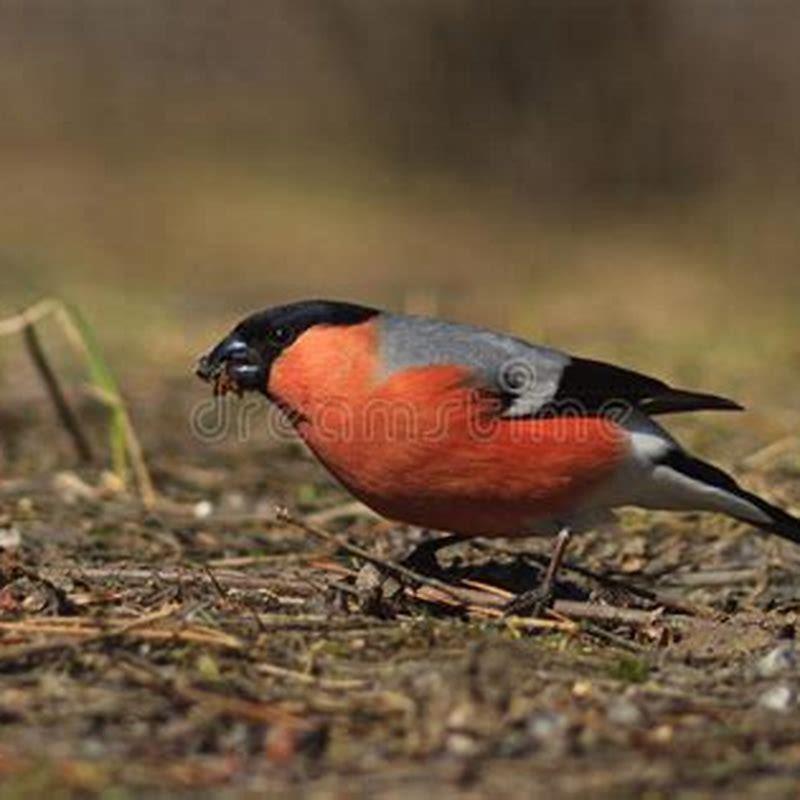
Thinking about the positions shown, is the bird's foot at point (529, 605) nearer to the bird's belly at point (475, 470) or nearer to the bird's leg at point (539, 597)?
the bird's leg at point (539, 597)

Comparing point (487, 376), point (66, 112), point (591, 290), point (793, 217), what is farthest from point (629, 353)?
point (66, 112)

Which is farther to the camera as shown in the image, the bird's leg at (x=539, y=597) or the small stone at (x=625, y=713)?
the bird's leg at (x=539, y=597)

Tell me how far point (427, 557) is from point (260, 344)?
2.25 feet

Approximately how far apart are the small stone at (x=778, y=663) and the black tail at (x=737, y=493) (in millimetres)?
957

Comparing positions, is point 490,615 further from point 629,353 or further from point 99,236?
point 99,236

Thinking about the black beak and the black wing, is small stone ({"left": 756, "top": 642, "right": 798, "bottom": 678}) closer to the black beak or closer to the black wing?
the black wing

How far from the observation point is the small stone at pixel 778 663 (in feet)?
12.5

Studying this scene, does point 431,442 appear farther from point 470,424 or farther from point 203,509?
point 203,509

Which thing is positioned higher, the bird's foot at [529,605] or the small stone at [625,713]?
the small stone at [625,713]

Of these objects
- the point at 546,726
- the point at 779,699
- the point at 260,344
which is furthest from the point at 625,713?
the point at 260,344

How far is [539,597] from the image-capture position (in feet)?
14.3

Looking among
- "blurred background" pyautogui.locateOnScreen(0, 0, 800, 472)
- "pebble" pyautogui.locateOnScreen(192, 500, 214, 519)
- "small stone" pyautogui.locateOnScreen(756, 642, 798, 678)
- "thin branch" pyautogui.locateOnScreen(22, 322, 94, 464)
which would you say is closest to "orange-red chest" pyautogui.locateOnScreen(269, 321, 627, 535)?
"small stone" pyautogui.locateOnScreen(756, 642, 798, 678)

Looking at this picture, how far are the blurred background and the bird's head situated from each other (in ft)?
17.2

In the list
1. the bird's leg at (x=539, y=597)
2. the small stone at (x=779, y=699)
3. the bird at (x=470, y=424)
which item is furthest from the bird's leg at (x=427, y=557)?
the small stone at (x=779, y=699)
